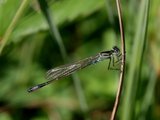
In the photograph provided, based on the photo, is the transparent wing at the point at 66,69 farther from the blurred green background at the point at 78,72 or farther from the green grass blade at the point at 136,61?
the green grass blade at the point at 136,61

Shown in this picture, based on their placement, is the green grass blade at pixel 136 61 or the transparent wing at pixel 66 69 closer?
the green grass blade at pixel 136 61

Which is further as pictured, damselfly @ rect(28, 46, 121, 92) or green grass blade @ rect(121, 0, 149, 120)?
damselfly @ rect(28, 46, 121, 92)

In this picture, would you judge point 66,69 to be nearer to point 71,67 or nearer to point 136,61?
point 71,67

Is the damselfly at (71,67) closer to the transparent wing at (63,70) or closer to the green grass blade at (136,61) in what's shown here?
the transparent wing at (63,70)

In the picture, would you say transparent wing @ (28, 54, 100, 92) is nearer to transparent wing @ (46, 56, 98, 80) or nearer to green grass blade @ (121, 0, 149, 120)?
transparent wing @ (46, 56, 98, 80)

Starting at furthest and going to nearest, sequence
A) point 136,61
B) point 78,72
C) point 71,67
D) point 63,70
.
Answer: point 78,72 → point 63,70 → point 71,67 → point 136,61

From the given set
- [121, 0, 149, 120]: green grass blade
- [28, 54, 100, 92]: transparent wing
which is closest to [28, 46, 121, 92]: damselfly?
[28, 54, 100, 92]: transparent wing

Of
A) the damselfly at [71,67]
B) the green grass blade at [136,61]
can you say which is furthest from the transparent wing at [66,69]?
the green grass blade at [136,61]

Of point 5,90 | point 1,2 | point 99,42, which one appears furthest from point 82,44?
point 1,2

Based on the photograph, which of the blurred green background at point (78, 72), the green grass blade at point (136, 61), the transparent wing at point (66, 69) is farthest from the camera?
the blurred green background at point (78, 72)

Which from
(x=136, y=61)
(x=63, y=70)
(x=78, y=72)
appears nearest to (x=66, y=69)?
(x=63, y=70)

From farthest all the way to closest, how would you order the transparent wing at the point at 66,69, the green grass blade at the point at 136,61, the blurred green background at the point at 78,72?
the blurred green background at the point at 78,72
the transparent wing at the point at 66,69
the green grass blade at the point at 136,61
